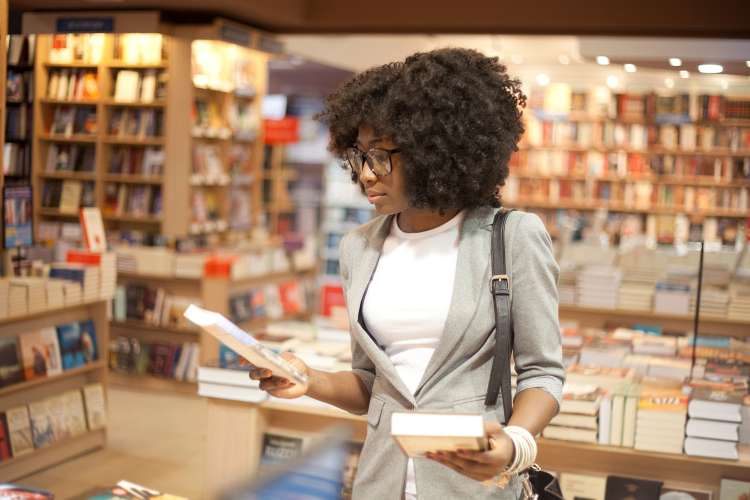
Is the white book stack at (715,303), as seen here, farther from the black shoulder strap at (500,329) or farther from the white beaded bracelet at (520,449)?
the white beaded bracelet at (520,449)

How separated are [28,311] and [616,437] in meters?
3.21

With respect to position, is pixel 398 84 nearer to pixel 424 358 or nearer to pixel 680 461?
pixel 424 358

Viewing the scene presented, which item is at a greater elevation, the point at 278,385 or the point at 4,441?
the point at 278,385

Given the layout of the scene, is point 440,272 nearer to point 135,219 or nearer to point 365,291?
point 365,291

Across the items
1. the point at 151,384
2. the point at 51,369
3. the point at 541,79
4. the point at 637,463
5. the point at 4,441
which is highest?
the point at 541,79

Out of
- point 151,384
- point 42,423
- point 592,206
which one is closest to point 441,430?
point 42,423

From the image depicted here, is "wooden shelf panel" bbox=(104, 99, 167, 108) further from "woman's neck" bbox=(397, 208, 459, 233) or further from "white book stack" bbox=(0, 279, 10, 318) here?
"woman's neck" bbox=(397, 208, 459, 233)

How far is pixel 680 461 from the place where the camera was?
348 cm

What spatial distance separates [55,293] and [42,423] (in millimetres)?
732

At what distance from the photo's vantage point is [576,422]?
11.4 ft

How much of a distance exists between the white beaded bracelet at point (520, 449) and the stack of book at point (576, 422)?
6.20 feet

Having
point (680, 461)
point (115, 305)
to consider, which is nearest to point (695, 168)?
point (115, 305)

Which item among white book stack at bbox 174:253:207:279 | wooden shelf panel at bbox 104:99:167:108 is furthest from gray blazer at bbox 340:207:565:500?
wooden shelf panel at bbox 104:99:167:108

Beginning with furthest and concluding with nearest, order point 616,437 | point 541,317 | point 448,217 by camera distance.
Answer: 1. point 616,437
2. point 448,217
3. point 541,317
